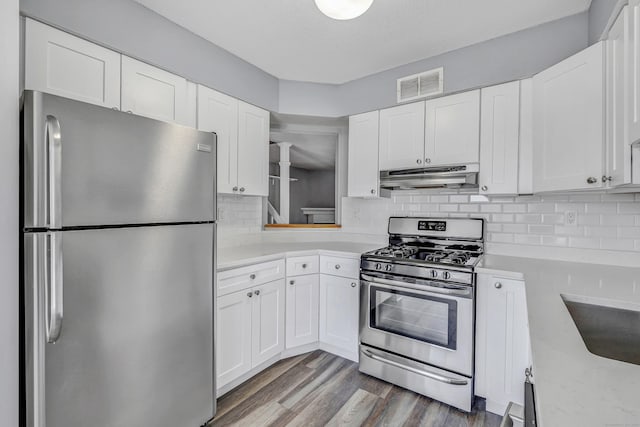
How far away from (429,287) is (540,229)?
97 cm

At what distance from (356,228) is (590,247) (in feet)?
6.00

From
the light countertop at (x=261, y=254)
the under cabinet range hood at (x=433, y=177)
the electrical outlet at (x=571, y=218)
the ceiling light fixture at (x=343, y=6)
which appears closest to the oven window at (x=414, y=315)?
the light countertop at (x=261, y=254)

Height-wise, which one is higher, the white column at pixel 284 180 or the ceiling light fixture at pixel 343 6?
the ceiling light fixture at pixel 343 6

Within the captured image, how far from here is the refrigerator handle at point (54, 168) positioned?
3.46ft

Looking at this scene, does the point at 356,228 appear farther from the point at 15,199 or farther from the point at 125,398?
the point at 15,199

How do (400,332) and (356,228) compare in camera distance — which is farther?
(356,228)

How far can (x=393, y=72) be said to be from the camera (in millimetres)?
2648

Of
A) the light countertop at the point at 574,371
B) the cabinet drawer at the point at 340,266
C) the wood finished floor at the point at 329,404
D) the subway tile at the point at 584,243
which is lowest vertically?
the wood finished floor at the point at 329,404

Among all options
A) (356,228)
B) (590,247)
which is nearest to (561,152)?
(590,247)

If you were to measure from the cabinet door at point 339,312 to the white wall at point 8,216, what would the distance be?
1.89 meters

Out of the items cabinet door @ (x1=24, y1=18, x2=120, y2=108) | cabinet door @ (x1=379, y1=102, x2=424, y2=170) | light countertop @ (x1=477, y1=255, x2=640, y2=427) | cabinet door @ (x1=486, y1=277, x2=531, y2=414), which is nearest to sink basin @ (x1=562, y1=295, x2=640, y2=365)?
light countertop @ (x1=477, y1=255, x2=640, y2=427)

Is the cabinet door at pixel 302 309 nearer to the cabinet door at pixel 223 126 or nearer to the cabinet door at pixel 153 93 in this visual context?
the cabinet door at pixel 223 126

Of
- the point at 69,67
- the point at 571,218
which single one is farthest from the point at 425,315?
the point at 69,67

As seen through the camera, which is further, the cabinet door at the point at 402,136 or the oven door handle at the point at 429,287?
the cabinet door at the point at 402,136
